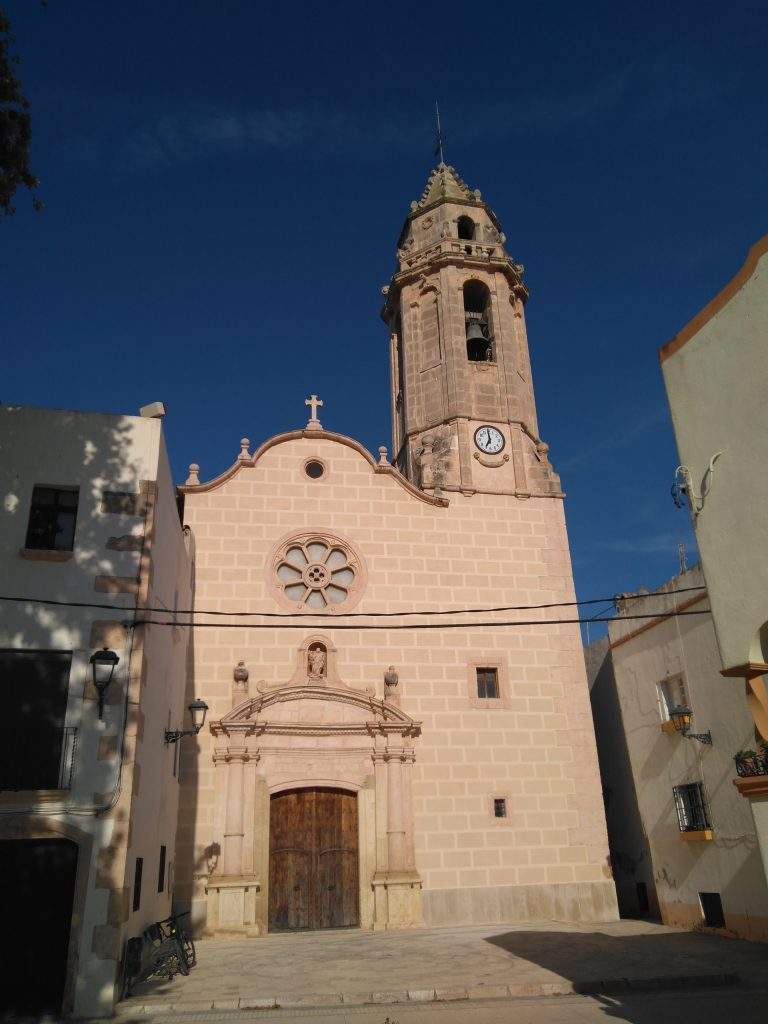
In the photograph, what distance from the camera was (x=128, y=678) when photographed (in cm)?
1005

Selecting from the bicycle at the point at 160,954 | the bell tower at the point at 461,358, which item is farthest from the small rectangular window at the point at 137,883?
the bell tower at the point at 461,358

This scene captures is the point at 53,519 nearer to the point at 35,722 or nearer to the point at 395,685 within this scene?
the point at 35,722

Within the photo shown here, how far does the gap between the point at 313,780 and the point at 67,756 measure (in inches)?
272

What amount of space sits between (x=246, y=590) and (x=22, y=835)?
27.1 ft

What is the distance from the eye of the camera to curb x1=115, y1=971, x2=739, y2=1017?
8.60 metres

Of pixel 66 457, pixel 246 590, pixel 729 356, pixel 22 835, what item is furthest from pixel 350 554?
pixel 729 356

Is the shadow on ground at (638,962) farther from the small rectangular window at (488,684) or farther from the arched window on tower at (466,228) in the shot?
the arched window on tower at (466,228)

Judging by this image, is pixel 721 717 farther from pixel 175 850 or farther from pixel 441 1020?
pixel 175 850

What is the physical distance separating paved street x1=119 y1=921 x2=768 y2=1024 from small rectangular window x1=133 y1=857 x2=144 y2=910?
0.93m

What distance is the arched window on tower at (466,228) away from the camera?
76.5 ft

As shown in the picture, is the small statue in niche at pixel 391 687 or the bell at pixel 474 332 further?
the bell at pixel 474 332

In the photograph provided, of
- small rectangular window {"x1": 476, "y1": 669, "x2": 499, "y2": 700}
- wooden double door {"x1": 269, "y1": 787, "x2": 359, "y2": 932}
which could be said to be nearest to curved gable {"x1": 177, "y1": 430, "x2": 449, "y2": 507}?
small rectangular window {"x1": 476, "y1": 669, "x2": 499, "y2": 700}

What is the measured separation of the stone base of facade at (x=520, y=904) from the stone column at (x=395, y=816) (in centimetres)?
82

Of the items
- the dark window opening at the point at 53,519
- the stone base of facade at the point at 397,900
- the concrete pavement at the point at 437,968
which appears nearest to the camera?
the concrete pavement at the point at 437,968
